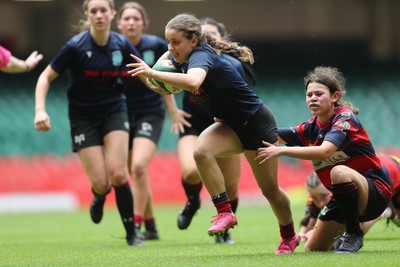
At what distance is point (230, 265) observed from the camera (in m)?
5.54

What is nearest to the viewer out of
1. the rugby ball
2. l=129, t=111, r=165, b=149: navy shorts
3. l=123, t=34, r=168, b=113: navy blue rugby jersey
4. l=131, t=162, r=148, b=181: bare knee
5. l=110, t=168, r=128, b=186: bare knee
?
the rugby ball

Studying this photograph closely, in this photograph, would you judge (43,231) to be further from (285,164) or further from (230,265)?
(285,164)

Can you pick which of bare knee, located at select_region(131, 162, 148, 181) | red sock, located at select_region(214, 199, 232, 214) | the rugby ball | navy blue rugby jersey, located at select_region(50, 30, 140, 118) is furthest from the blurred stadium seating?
red sock, located at select_region(214, 199, 232, 214)

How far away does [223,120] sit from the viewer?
658 centimetres

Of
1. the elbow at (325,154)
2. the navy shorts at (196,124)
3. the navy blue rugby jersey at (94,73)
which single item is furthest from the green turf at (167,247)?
the navy blue rugby jersey at (94,73)

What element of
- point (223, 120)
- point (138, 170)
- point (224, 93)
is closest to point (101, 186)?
point (138, 170)

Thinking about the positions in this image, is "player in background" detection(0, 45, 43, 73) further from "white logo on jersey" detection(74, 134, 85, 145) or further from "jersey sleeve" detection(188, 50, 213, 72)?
"jersey sleeve" detection(188, 50, 213, 72)

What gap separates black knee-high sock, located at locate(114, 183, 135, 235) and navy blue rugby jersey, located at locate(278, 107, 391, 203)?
80.9 inches

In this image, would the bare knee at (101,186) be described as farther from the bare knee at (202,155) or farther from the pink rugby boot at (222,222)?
the pink rugby boot at (222,222)

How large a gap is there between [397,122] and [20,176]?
963 centimetres

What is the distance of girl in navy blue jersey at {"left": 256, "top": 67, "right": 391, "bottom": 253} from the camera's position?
19.8 feet

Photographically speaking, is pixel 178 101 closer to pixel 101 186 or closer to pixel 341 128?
pixel 101 186

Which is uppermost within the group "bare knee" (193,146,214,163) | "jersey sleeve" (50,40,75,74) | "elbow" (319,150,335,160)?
"jersey sleeve" (50,40,75,74)

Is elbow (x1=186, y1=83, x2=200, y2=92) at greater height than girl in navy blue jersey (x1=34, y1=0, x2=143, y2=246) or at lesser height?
greater
